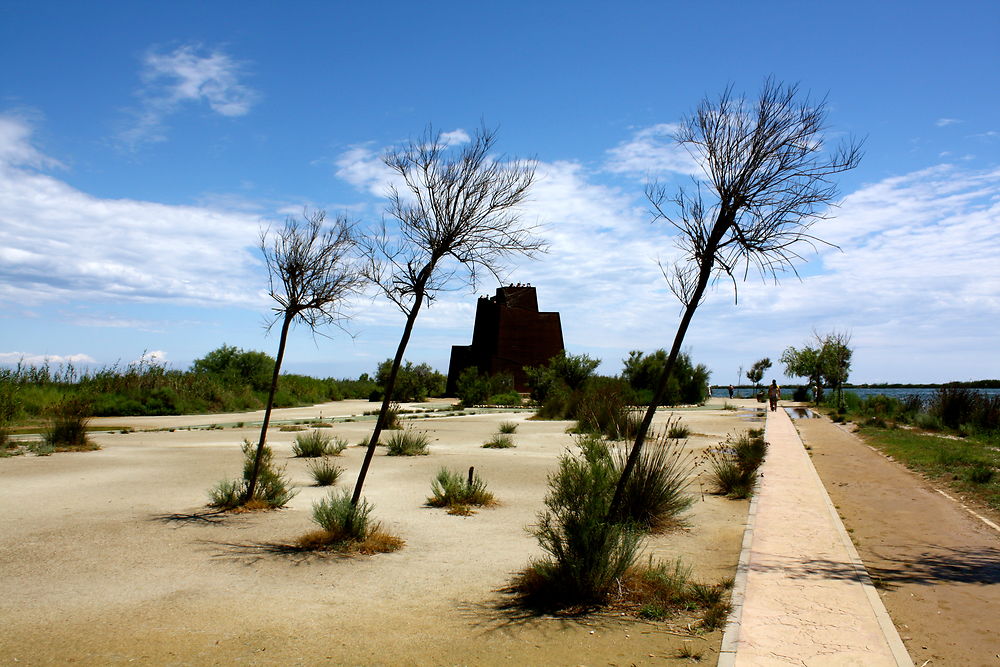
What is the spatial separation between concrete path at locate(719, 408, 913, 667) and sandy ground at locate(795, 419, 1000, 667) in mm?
226

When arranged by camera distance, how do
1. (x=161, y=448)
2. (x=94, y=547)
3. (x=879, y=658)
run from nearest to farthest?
(x=879, y=658)
(x=94, y=547)
(x=161, y=448)

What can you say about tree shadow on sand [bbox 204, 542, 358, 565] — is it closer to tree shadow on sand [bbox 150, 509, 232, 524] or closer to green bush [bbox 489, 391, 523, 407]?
tree shadow on sand [bbox 150, 509, 232, 524]

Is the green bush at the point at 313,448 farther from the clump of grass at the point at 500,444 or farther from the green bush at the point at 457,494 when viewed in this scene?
the green bush at the point at 457,494

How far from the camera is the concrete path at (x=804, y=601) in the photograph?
5176 millimetres

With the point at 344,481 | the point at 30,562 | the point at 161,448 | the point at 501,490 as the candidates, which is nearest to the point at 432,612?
the point at 30,562

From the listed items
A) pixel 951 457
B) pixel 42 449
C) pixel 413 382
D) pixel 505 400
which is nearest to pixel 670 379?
pixel 505 400

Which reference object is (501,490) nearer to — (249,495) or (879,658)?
(249,495)

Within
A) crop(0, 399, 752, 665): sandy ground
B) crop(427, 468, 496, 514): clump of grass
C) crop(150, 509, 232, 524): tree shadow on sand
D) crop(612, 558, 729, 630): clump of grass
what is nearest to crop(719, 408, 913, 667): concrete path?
crop(612, 558, 729, 630): clump of grass

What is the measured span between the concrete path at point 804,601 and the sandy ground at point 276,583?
29 centimetres

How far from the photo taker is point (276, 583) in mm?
7066

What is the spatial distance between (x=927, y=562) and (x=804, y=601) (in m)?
2.74

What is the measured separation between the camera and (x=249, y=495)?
10883 millimetres

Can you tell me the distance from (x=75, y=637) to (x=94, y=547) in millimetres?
3297

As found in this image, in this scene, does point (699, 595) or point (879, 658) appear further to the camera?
point (699, 595)
